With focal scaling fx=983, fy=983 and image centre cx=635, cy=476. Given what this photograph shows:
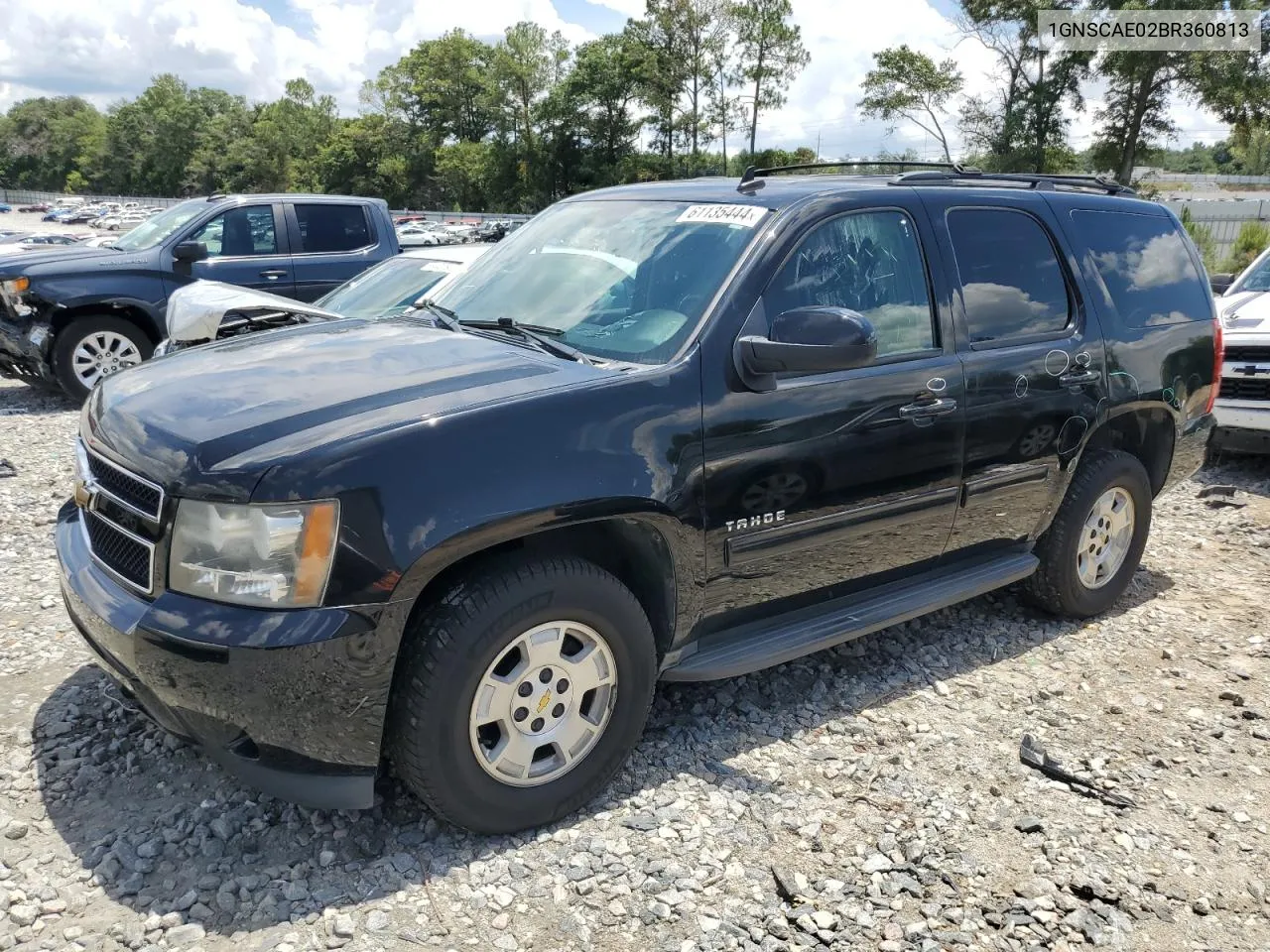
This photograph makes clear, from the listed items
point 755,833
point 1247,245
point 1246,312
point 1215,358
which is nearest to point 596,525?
point 755,833

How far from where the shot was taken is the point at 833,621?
3.57 m

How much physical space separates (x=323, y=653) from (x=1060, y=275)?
343cm

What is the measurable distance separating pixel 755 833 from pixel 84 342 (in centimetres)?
823

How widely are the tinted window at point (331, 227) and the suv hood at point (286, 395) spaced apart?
6935 mm

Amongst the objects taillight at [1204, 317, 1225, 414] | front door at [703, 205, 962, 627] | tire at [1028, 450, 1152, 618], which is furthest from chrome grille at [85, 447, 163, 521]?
taillight at [1204, 317, 1225, 414]

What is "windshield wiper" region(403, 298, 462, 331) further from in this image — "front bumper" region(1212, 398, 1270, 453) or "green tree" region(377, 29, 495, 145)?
"green tree" region(377, 29, 495, 145)

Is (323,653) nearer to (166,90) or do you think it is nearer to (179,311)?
(179,311)

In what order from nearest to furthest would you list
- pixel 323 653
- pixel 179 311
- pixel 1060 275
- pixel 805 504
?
pixel 323 653
pixel 805 504
pixel 1060 275
pixel 179 311

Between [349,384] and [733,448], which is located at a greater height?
[349,384]

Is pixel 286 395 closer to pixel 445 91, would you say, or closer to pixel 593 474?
pixel 593 474

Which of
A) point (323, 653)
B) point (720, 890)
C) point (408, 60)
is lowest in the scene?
point (720, 890)

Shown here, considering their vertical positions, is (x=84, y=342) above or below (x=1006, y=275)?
below

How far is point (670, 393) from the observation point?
299 cm

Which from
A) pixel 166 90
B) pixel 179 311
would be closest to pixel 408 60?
pixel 166 90
